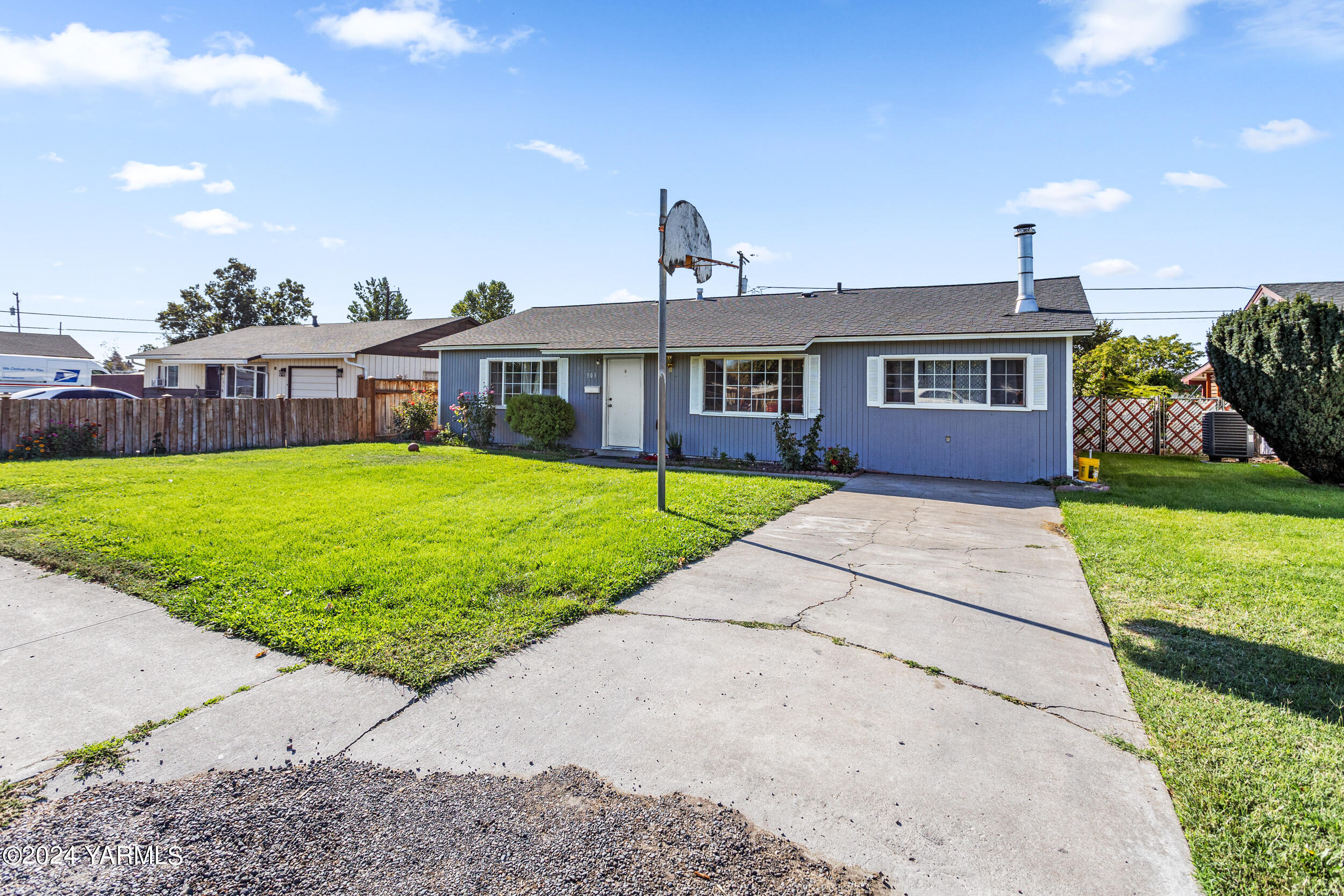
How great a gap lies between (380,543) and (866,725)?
4.39m

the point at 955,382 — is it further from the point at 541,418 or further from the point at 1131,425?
the point at 541,418

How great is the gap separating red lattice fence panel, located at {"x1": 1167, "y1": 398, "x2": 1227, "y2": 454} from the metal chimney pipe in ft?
25.2

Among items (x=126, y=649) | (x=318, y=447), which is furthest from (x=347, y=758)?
(x=318, y=447)

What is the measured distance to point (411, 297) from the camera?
153ft

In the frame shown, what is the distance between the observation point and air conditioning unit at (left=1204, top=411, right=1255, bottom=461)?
47.0ft

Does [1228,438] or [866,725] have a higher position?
[1228,438]

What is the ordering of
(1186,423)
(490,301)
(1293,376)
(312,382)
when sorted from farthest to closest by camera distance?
(490,301), (312,382), (1186,423), (1293,376)

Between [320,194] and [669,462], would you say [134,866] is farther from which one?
[320,194]

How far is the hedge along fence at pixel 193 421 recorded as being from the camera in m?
11.9

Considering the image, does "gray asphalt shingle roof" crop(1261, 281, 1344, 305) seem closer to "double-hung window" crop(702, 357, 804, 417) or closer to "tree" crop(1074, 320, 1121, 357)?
"tree" crop(1074, 320, 1121, 357)

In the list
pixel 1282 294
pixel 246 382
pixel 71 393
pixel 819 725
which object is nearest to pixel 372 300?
pixel 246 382

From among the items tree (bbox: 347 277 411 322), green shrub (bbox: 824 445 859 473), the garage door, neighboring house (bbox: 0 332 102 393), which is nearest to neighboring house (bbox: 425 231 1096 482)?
green shrub (bbox: 824 445 859 473)

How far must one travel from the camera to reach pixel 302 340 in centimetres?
2402

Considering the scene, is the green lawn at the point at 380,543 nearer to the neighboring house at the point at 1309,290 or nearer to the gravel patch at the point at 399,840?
the gravel patch at the point at 399,840
